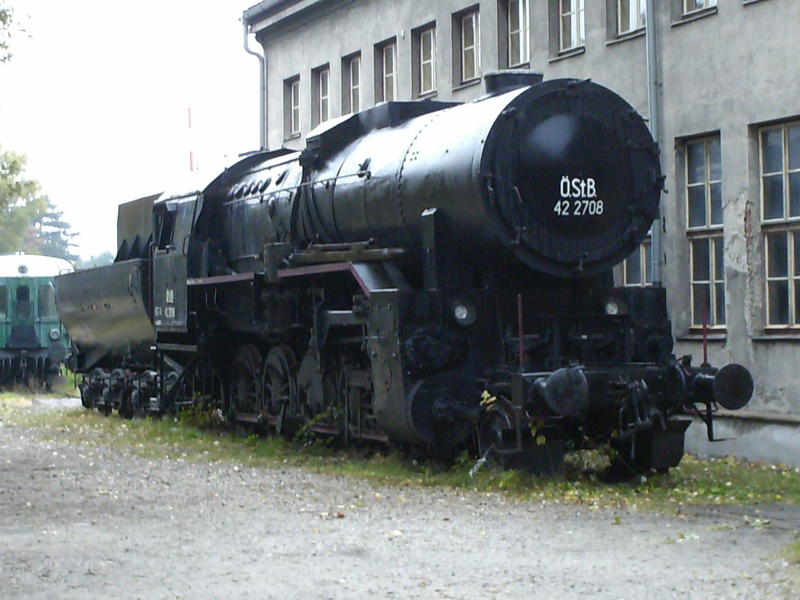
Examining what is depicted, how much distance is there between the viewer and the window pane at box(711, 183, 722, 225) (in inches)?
659

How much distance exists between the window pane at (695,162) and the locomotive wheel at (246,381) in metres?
5.48

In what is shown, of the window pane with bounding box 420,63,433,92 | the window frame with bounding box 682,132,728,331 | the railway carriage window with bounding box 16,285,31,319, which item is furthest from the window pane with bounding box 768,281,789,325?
the railway carriage window with bounding box 16,285,31,319

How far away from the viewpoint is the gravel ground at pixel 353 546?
24.9ft

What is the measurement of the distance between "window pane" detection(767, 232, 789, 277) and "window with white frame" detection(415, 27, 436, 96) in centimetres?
863

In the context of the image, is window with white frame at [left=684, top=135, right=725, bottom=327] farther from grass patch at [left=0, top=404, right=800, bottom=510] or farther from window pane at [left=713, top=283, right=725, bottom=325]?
grass patch at [left=0, top=404, right=800, bottom=510]

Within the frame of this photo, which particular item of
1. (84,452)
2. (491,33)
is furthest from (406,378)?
(491,33)

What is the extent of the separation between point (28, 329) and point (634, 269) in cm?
1976

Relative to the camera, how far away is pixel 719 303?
1683 centimetres

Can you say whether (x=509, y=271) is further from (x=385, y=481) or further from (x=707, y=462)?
(x=707, y=462)

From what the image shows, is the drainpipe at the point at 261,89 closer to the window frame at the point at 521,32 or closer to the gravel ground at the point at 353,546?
the window frame at the point at 521,32

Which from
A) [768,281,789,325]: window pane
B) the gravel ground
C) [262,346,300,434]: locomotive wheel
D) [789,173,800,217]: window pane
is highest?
[789,173,800,217]: window pane

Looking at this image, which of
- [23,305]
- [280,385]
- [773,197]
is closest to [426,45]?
[280,385]

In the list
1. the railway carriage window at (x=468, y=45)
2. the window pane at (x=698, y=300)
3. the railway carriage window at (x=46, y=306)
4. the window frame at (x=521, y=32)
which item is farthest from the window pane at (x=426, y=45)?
the railway carriage window at (x=46, y=306)

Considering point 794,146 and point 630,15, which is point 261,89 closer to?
point 630,15
